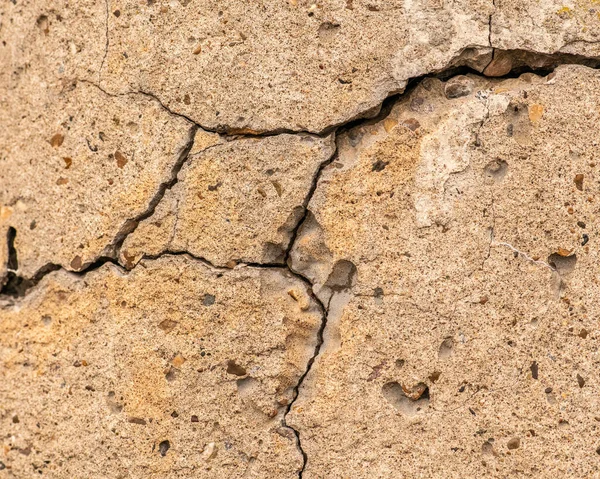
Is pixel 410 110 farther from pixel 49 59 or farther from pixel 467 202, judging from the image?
pixel 49 59

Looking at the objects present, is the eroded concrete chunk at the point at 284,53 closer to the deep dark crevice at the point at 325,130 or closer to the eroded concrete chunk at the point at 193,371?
the deep dark crevice at the point at 325,130

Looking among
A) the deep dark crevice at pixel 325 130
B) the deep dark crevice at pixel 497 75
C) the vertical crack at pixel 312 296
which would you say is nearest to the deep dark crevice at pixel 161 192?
the deep dark crevice at pixel 325 130

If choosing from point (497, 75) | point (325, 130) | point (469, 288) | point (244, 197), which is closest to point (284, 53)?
point (325, 130)

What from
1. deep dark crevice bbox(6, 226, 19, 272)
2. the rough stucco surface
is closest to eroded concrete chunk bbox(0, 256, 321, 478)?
the rough stucco surface

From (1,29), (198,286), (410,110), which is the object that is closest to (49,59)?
(1,29)

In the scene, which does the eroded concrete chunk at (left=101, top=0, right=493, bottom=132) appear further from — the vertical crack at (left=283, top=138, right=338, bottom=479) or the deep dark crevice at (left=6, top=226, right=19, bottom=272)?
the deep dark crevice at (left=6, top=226, right=19, bottom=272)
